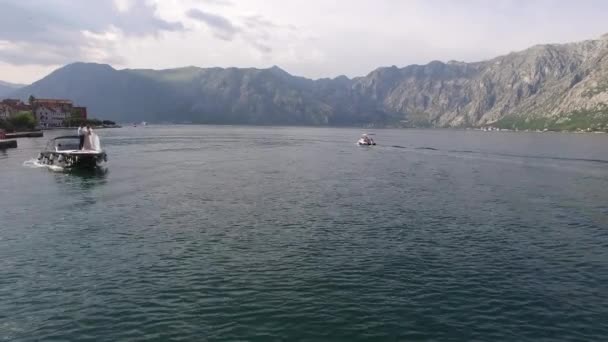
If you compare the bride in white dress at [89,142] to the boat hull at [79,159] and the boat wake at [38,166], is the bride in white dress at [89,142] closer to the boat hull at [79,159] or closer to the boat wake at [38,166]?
the boat hull at [79,159]

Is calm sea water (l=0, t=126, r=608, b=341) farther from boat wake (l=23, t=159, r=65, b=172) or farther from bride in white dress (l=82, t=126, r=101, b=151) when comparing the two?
bride in white dress (l=82, t=126, r=101, b=151)

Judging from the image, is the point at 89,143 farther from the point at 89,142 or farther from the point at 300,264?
the point at 300,264

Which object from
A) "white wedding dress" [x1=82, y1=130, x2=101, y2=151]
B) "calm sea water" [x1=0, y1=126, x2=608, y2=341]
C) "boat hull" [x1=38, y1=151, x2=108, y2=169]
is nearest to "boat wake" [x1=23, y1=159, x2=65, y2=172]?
"boat hull" [x1=38, y1=151, x2=108, y2=169]

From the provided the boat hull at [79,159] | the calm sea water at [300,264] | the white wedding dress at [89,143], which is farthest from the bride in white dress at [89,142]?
the calm sea water at [300,264]

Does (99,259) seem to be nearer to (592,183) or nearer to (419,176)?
(419,176)

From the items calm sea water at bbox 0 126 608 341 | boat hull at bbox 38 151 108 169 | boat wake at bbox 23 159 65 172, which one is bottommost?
calm sea water at bbox 0 126 608 341

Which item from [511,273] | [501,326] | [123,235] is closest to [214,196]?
[123,235]

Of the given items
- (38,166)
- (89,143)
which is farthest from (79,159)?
(38,166)

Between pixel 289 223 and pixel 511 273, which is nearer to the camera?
pixel 511 273
